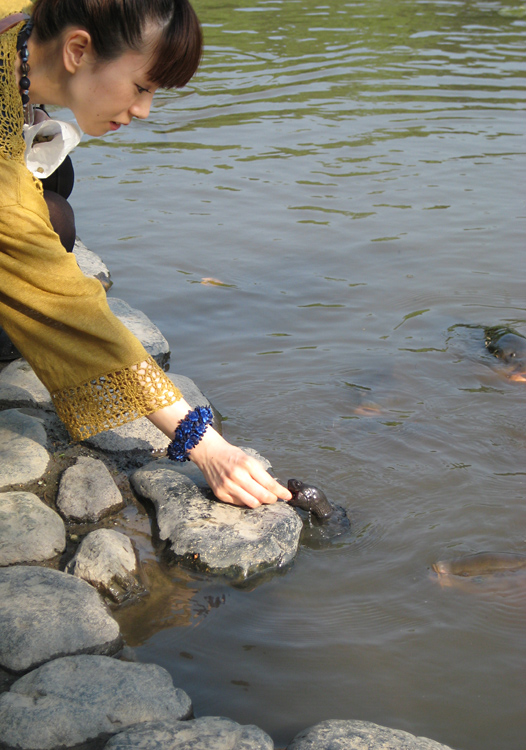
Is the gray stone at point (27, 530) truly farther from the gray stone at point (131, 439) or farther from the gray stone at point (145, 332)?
the gray stone at point (145, 332)

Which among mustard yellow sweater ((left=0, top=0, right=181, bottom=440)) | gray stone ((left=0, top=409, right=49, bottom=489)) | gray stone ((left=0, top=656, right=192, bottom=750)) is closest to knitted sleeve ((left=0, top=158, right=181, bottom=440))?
mustard yellow sweater ((left=0, top=0, right=181, bottom=440))

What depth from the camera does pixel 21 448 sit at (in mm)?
3346

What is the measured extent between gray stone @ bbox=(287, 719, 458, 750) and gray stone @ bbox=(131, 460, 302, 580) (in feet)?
2.63

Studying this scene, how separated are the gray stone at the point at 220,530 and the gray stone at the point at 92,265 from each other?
2.49 meters

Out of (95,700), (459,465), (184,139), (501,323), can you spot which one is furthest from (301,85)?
(95,700)

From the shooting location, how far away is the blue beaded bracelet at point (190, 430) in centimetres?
278

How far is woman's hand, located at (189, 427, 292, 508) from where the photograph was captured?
2891 mm

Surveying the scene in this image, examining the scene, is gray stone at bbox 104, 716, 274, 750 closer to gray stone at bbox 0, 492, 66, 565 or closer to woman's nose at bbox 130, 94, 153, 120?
gray stone at bbox 0, 492, 66, 565

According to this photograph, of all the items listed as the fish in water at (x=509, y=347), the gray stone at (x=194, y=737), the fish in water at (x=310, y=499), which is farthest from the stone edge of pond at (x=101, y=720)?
the fish in water at (x=509, y=347)

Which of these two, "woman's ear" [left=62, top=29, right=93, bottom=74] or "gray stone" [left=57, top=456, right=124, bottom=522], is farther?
"gray stone" [left=57, top=456, right=124, bottom=522]

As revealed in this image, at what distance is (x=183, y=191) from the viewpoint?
7223 millimetres

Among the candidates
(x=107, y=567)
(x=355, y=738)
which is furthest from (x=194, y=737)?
(x=107, y=567)

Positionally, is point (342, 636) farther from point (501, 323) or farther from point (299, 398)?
point (501, 323)

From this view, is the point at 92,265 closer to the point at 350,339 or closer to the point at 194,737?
the point at 350,339
